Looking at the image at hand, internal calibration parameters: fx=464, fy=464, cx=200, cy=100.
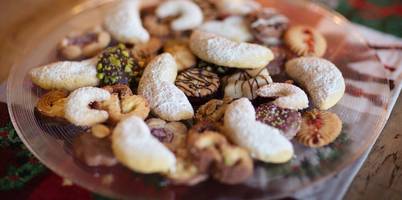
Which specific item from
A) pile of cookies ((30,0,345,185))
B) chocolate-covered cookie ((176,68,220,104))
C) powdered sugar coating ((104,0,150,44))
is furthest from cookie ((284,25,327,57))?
powdered sugar coating ((104,0,150,44))

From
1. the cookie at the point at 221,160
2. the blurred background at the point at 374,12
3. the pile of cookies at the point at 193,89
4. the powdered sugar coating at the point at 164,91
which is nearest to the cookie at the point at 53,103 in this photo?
the pile of cookies at the point at 193,89

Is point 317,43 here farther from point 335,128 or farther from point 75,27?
point 75,27

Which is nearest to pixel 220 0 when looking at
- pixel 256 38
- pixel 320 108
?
pixel 256 38

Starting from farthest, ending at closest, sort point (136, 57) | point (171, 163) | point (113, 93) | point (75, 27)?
point (75, 27) → point (136, 57) → point (113, 93) → point (171, 163)

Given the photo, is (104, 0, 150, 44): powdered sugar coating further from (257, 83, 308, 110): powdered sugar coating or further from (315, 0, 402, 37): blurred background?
(315, 0, 402, 37): blurred background

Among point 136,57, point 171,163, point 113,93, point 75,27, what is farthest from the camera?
point 75,27

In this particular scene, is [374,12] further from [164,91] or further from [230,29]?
[164,91]

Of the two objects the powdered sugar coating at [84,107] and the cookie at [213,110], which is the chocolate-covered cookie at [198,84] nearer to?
the cookie at [213,110]
